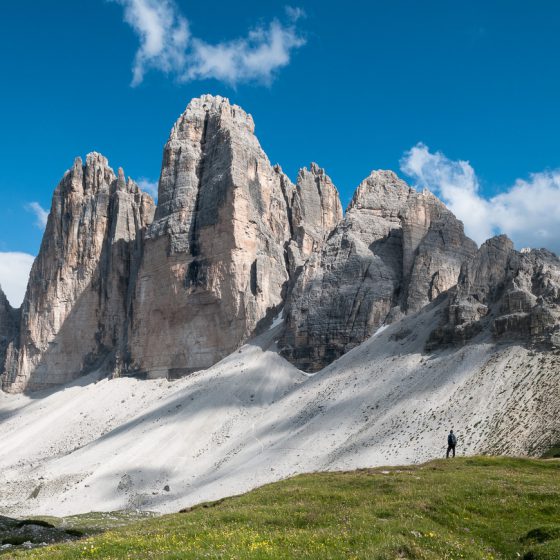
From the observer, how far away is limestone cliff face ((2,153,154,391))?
114 metres

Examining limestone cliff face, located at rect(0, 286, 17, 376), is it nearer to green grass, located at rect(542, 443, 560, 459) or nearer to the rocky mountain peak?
the rocky mountain peak

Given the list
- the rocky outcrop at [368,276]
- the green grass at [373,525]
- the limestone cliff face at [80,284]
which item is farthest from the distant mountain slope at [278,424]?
the limestone cliff face at [80,284]

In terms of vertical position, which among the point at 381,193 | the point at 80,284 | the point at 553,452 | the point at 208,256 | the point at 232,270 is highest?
the point at 381,193

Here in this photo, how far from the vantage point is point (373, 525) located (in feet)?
56.7

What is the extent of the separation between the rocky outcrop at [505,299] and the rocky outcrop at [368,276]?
12.3 m

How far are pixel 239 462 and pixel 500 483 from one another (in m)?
38.8

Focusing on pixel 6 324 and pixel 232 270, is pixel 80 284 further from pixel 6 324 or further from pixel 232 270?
pixel 232 270

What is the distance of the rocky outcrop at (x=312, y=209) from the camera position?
111250mm

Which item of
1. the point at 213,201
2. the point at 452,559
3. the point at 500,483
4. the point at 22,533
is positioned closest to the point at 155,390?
the point at 213,201

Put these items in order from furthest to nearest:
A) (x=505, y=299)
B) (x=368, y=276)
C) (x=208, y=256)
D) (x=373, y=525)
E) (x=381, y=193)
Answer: (x=381, y=193) < (x=208, y=256) < (x=368, y=276) < (x=505, y=299) < (x=373, y=525)

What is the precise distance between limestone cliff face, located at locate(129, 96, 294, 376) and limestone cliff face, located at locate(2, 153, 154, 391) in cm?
1108

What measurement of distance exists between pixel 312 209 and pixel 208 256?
104ft

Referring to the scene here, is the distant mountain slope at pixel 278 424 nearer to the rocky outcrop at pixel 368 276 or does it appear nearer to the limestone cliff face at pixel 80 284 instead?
the rocky outcrop at pixel 368 276

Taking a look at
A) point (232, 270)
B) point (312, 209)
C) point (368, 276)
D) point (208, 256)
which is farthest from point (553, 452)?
point (312, 209)
